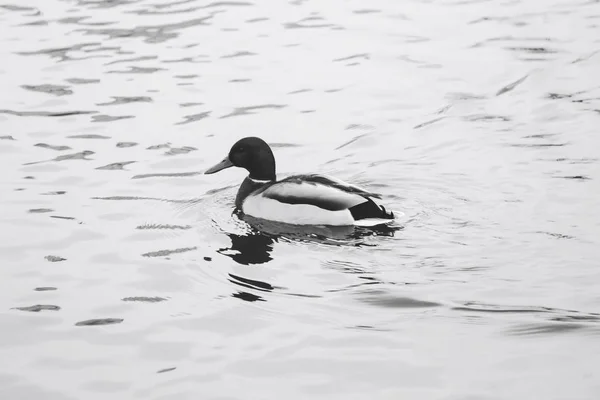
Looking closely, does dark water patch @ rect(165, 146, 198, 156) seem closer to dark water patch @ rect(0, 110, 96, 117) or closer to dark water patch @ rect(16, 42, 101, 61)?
dark water patch @ rect(0, 110, 96, 117)

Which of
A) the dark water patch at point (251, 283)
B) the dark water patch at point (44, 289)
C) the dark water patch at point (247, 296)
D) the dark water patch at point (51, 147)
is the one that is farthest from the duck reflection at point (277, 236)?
the dark water patch at point (51, 147)

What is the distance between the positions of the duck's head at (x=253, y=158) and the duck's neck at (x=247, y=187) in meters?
0.09

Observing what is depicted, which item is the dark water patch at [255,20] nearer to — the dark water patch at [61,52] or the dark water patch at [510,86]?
the dark water patch at [61,52]

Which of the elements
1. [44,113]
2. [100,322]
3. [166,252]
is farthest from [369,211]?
[44,113]

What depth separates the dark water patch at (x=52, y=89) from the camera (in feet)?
46.4

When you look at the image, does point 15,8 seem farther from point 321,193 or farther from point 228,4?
point 321,193

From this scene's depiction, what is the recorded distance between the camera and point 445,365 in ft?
22.6

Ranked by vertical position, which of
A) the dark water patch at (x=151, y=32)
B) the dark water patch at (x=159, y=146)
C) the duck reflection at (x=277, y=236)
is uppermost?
the dark water patch at (x=151, y=32)

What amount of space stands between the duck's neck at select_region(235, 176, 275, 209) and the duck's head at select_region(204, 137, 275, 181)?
9 centimetres

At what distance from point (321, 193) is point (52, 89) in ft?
18.7

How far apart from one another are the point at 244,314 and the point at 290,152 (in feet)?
14.4

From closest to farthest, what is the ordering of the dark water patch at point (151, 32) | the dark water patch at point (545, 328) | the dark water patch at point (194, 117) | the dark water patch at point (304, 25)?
the dark water patch at point (545, 328)
the dark water patch at point (194, 117)
the dark water patch at point (151, 32)
the dark water patch at point (304, 25)

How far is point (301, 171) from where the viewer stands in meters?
11.5

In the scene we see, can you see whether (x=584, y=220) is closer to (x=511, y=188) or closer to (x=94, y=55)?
(x=511, y=188)
